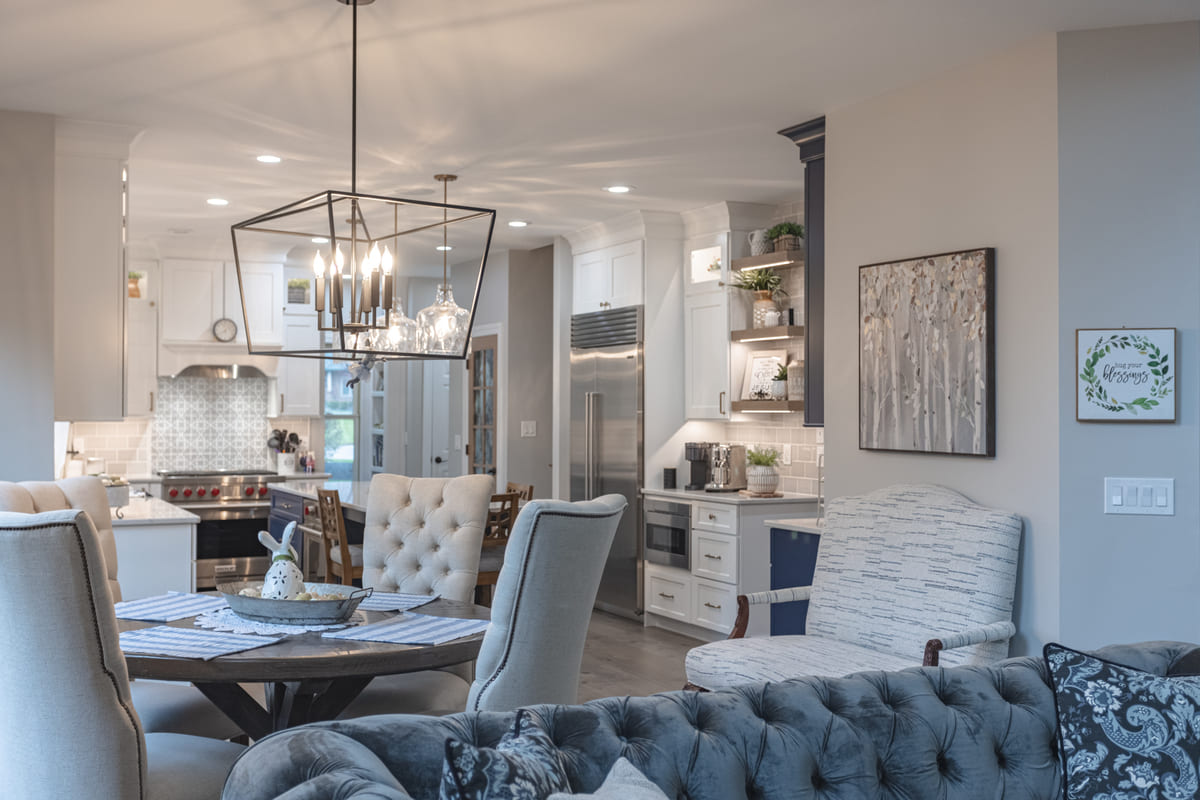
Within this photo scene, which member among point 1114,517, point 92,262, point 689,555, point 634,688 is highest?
point 92,262

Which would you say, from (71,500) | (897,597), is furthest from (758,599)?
(71,500)

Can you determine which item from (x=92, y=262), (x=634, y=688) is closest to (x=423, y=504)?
(x=634, y=688)

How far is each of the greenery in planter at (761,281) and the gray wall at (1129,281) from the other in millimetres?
2683

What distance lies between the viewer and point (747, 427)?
676 cm

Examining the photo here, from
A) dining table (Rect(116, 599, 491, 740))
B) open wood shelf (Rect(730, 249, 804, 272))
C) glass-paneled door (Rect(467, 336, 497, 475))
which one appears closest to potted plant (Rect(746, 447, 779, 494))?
open wood shelf (Rect(730, 249, 804, 272))

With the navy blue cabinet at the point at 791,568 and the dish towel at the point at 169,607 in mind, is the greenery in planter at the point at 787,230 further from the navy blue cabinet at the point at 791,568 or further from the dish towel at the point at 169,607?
the dish towel at the point at 169,607

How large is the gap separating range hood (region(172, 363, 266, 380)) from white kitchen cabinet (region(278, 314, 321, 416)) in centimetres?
20

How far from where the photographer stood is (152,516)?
499cm

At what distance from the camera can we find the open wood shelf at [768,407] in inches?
235

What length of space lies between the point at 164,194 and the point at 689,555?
12.2 feet

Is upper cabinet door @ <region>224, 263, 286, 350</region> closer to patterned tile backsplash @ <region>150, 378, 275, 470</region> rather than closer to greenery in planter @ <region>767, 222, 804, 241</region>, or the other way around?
patterned tile backsplash @ <region>150, 378, 275, 470</region>

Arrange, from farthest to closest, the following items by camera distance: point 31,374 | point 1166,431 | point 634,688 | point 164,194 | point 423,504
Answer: point 164,194 < point 634,688 < point 31,374 < point 423,504 < point 1166,431

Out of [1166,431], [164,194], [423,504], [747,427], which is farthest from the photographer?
[747,427]

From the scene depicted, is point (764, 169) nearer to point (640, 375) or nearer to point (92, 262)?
point (640, 375)
